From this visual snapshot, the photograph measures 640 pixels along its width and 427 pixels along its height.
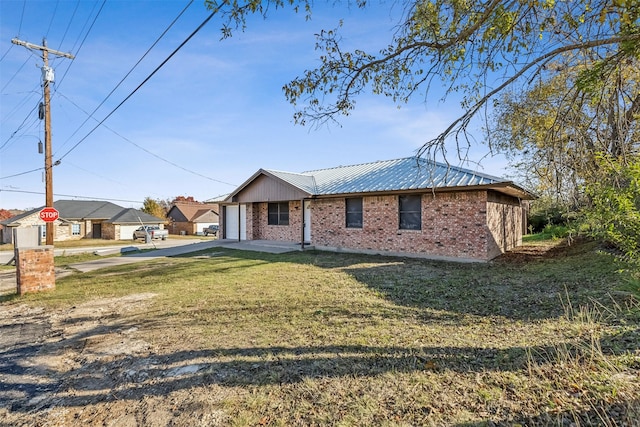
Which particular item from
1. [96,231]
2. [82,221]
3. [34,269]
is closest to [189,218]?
[96,231]

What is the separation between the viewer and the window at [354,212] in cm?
1415

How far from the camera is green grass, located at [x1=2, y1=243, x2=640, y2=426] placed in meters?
2.80

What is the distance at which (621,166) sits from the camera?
4055 mm

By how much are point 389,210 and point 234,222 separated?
11.2 m

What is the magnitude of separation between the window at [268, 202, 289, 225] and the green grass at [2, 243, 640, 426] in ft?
Result: 30.5

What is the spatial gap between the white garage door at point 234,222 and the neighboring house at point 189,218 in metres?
26.4

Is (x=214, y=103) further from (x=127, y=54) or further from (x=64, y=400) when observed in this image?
(x=64, y=400)

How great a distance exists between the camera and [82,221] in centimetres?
3553

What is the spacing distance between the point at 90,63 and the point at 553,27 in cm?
1426

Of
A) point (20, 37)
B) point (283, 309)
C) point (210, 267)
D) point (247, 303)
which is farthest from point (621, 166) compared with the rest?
point (20, 37)

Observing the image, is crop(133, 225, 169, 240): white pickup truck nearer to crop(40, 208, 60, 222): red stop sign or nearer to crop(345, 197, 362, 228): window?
crop(40, 208, 60, 222): red stop sign

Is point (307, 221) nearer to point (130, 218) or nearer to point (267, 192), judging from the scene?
point (267, 192)

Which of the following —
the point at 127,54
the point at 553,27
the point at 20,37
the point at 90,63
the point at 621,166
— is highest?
the point at 20,37

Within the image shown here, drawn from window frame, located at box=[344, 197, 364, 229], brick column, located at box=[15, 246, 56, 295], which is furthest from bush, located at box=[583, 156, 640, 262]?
brick column, located at box=[15, 246, 56, 295]
